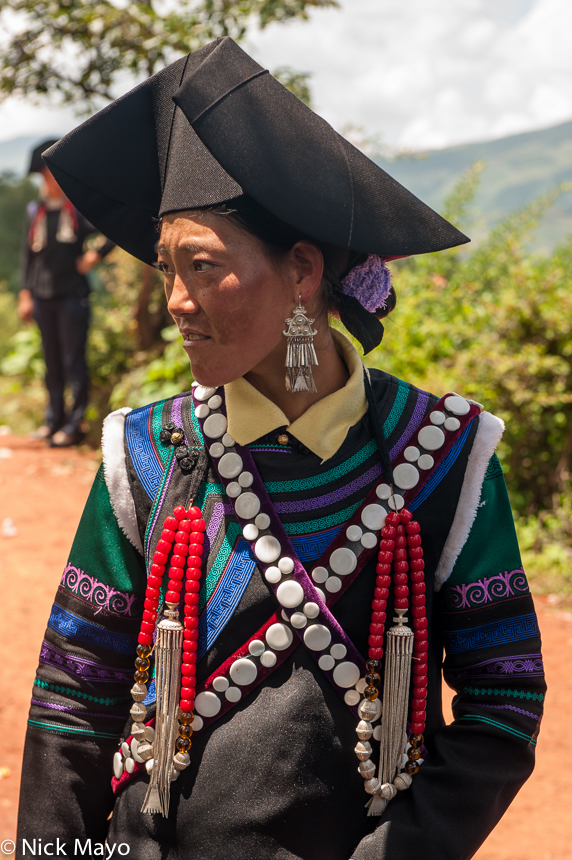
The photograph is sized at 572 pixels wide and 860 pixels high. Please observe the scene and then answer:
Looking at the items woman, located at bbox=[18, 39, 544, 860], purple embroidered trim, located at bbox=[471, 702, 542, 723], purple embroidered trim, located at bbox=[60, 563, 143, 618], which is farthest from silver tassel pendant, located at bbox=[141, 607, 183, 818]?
purple embroidered trim, located at bbox=[471, 702, 542, 723]

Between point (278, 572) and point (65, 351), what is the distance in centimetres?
717

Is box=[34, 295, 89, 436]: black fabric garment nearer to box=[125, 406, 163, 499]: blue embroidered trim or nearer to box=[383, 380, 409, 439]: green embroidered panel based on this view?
box=[125, 406, 163, 499]: blue embroidered trim

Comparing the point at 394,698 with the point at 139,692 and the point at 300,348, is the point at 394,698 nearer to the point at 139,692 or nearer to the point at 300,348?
the point at 139,692

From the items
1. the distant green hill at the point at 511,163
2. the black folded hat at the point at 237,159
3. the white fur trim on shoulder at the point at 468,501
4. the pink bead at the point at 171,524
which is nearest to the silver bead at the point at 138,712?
the pink bead at the point at 171,524

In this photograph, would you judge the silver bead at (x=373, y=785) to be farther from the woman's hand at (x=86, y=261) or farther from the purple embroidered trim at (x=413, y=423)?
the woman's hand at (x=86, y=261)

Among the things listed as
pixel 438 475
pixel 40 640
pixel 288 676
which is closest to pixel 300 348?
pixel 438 475

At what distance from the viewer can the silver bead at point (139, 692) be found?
4.83 feet

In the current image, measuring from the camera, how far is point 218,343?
4.62 feet

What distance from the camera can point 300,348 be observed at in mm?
1463

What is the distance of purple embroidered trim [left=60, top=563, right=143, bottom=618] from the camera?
1514 millimetres

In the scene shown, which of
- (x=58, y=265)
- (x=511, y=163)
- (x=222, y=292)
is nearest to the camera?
(x=222, y=292)

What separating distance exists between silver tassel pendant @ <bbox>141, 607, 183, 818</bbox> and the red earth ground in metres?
2.02

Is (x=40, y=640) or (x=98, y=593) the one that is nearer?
(x=98, y=593)

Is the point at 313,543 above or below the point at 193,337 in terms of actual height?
below
